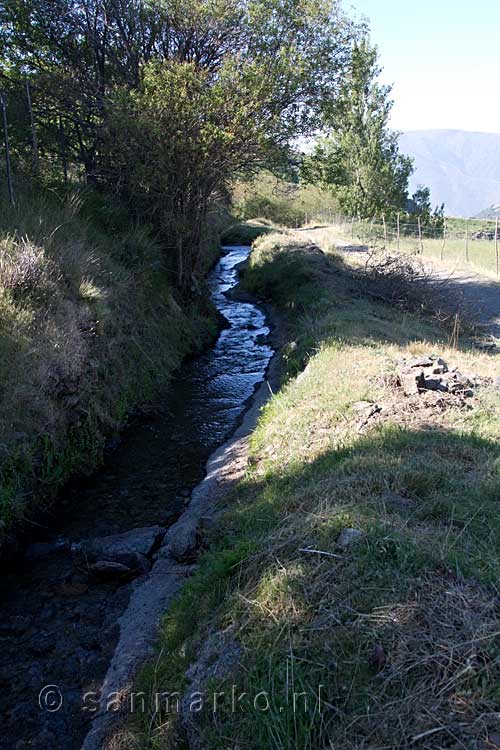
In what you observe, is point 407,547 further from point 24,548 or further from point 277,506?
point 24,548

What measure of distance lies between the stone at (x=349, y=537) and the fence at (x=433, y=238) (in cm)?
2089

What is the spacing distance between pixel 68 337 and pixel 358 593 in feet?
18.9

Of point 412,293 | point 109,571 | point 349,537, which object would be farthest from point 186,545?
point 412,293

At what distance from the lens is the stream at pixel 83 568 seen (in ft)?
13.8

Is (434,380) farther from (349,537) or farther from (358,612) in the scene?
(358,612)

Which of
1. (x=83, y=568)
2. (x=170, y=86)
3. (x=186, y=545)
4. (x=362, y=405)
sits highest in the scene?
(x=170, y=86)

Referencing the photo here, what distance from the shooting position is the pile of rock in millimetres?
7227

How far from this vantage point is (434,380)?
7.33 m

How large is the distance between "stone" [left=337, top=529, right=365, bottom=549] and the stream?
2.16 metres

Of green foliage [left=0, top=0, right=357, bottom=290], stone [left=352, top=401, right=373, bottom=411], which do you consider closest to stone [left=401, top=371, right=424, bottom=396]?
stone [left=352, top=401, right=373, bottom=411]

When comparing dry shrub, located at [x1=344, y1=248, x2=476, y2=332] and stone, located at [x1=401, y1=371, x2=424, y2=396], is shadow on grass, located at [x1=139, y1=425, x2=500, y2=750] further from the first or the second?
dry shrub, located at [x1=344, y1=248, x2=476, y2=332]

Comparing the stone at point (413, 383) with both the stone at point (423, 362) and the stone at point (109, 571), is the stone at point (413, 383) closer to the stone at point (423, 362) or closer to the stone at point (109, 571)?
the stone at point (423, 362)

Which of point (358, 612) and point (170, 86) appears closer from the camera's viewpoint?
point (358, 612)

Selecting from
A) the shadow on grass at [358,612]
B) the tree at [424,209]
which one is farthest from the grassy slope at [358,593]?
the tree at [424,209]
